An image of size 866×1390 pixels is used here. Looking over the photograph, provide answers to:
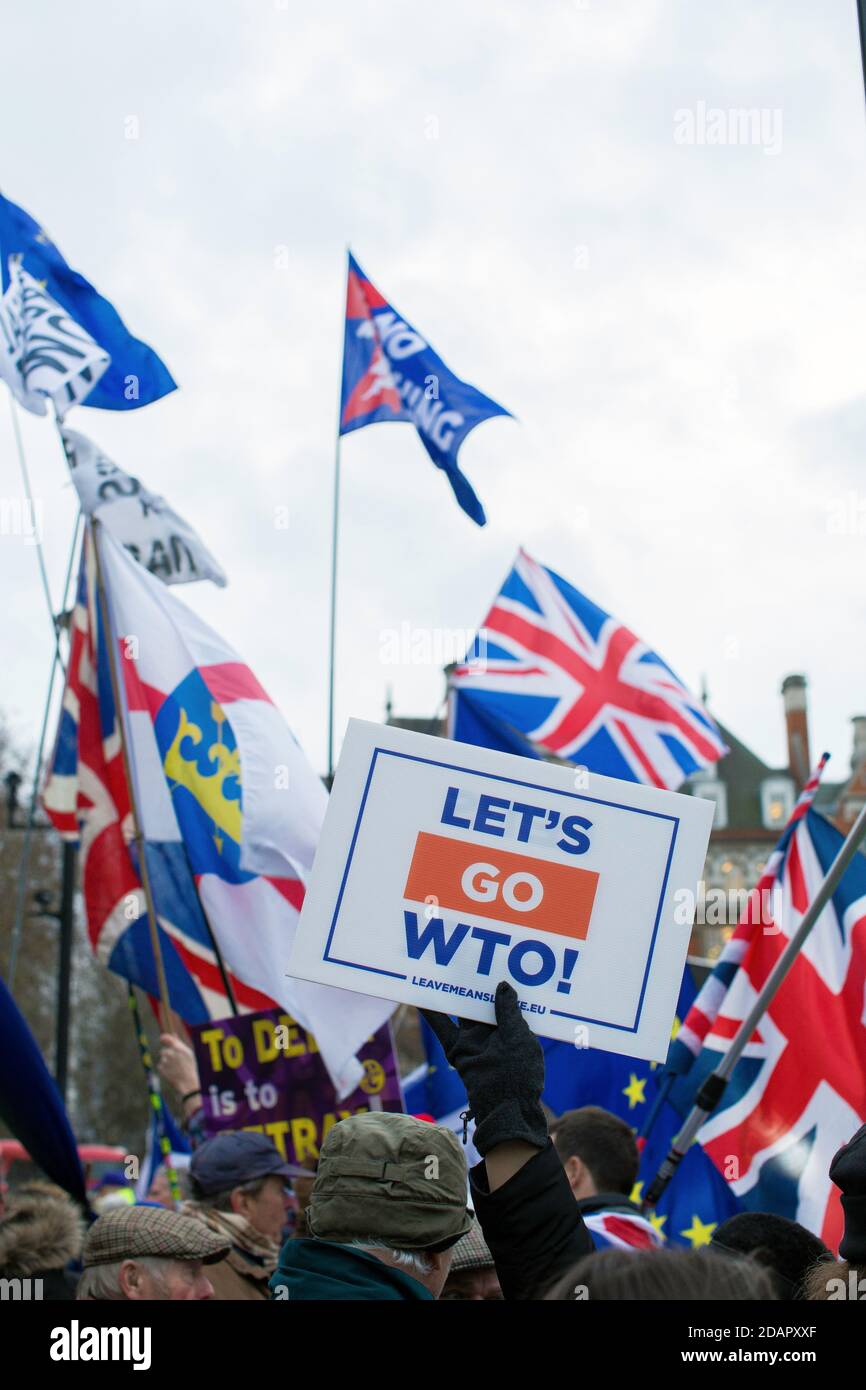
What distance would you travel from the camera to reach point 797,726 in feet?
176

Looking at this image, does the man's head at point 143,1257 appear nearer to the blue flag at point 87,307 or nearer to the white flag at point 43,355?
the white flag at point 43,355

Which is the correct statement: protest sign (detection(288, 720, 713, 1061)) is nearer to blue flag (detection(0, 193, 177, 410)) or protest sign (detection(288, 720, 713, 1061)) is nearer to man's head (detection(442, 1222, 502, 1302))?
man's head (detection(442, 1222, 502, 1302))

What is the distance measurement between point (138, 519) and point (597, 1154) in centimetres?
514

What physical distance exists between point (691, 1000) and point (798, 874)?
141cm

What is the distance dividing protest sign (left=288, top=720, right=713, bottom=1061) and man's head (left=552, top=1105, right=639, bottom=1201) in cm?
162

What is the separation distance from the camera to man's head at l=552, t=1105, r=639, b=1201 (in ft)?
13.9

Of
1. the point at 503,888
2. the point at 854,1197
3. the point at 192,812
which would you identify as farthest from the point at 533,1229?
the point at 192,812

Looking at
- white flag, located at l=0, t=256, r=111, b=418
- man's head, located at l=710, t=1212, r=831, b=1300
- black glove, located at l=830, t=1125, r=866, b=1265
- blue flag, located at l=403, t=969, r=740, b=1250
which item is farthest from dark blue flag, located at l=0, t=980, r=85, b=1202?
white flag, located at l=0, t=256, r=111, b=418

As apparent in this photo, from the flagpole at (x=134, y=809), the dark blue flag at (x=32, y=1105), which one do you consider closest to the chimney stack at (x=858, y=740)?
the flagpole at (x=134, y=809)

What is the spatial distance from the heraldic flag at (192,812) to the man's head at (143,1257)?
302 cm

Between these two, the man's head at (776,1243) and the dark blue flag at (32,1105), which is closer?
the man's head at (776,1243)

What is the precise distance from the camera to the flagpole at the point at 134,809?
21.3 ft

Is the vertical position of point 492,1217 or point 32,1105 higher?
point 492,1217

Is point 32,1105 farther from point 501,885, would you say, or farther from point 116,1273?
point 501,885
